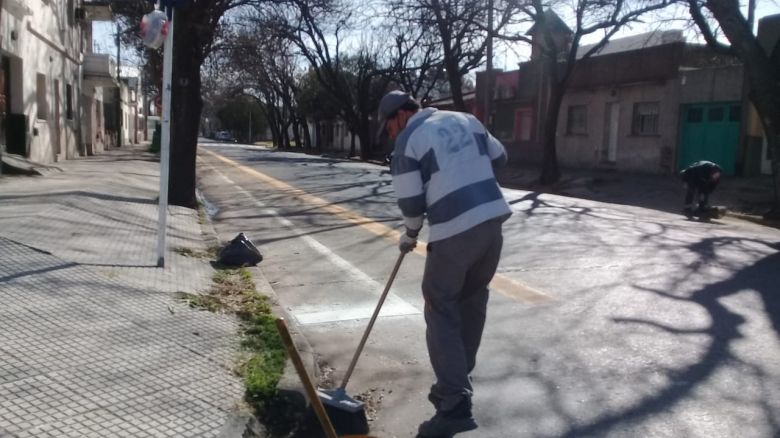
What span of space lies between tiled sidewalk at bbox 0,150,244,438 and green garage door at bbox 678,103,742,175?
1900cm

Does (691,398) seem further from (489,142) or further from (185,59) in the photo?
(185,59)

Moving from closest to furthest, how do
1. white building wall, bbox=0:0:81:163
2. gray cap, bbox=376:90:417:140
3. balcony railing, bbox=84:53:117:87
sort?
gray cap, bbox=376:90:417:140, white building wall, bbox=0:0:81:163, balcony railing, bbox=84:53:117:87

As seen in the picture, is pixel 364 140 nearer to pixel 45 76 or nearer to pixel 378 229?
pixel 45 76

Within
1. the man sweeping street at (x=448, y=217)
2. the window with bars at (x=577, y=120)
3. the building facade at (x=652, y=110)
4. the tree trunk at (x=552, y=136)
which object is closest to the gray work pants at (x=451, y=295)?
the man sweeping street at (x=448, y=217)

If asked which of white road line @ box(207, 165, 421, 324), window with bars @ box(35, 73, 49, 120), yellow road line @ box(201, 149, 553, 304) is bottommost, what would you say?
white road line @ box(207, 165, 421, 324)

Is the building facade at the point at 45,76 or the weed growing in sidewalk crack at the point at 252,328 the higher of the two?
the building facade at the point at 45,76

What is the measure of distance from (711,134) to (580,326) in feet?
64.4

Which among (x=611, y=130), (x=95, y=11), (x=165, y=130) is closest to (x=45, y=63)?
(x=95, y=11)

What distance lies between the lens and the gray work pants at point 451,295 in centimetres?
371

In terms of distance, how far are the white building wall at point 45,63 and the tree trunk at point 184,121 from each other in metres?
5.39

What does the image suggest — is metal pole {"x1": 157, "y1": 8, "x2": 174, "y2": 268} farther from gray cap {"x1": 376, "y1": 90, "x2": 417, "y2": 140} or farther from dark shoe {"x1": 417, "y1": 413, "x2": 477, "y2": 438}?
dark shoe {"x1": 417, "y1": 413, "x2": 477, "y2": 438}

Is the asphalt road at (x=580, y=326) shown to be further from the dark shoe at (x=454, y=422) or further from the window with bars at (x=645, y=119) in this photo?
the window with bars at (x=645, y=119)

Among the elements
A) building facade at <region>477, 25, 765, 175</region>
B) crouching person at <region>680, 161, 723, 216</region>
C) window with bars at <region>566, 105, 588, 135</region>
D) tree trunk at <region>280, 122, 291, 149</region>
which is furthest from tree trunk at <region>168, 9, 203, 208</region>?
tree trunk at <region>280, 122, 291, 149</region>

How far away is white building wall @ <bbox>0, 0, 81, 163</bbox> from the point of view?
664 inches
